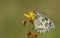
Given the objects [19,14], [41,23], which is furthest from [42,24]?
[19,14]

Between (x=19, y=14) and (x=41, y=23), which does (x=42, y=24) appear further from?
(x=19, y=14)

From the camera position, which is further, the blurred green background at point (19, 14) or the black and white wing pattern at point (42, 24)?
the blurred green background at point (19, 14)

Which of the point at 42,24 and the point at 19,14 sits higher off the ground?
the point at 19,14

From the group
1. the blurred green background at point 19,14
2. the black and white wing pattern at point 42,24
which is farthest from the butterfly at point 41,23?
the blurred green background at point 19,14

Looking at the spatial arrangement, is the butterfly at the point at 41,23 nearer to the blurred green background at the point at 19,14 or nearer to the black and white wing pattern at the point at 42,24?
the black and white wing pattern at the point at 42,24

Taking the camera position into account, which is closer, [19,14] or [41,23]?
[41,23]

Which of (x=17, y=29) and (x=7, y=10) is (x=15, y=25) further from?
(x=7, y=10)

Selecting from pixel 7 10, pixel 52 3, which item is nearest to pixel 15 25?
pixel 7 10

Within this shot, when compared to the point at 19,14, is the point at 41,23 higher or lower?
lower
